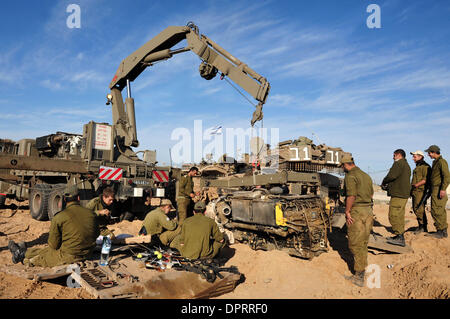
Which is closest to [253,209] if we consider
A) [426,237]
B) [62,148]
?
[426,237]

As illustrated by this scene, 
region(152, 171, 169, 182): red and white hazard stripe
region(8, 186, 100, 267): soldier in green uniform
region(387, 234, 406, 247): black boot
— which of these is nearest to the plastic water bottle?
region(8, 186, 100, 267): soldier in green uniform

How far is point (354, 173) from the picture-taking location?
5129 mm

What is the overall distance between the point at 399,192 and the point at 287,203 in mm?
2212

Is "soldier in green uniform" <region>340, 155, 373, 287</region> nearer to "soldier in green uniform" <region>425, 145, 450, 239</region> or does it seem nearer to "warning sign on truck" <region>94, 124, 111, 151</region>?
"soldier in green uniform" <region>425, 145, 450, 239</region>

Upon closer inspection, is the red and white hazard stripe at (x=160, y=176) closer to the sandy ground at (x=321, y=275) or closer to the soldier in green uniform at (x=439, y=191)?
the sandy ground at (x=321, y=275)

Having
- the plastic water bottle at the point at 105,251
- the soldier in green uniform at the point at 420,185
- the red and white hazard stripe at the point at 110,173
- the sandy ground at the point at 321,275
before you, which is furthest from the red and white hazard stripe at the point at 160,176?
the soldier in green uniform at the point at 420,185

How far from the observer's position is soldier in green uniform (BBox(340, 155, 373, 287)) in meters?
4.86

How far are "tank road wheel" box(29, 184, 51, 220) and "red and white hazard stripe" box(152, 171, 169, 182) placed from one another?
3.13m

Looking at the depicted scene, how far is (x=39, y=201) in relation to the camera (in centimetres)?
925

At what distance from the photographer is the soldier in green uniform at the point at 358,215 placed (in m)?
4.86

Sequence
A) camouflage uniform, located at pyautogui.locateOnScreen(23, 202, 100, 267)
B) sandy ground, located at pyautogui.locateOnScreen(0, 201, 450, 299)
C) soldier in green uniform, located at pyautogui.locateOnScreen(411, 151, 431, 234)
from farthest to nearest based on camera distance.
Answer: soldier in green uniform, located at pyautogui.locateOnScreen(411, 151, 431, 234) < camouflage uniform, located at pyautogui.locateOnScreen(23, 202, 100, 267) < sandy ground, located at pyautogui.locateOnScreen(0, 201, 450, 299)
